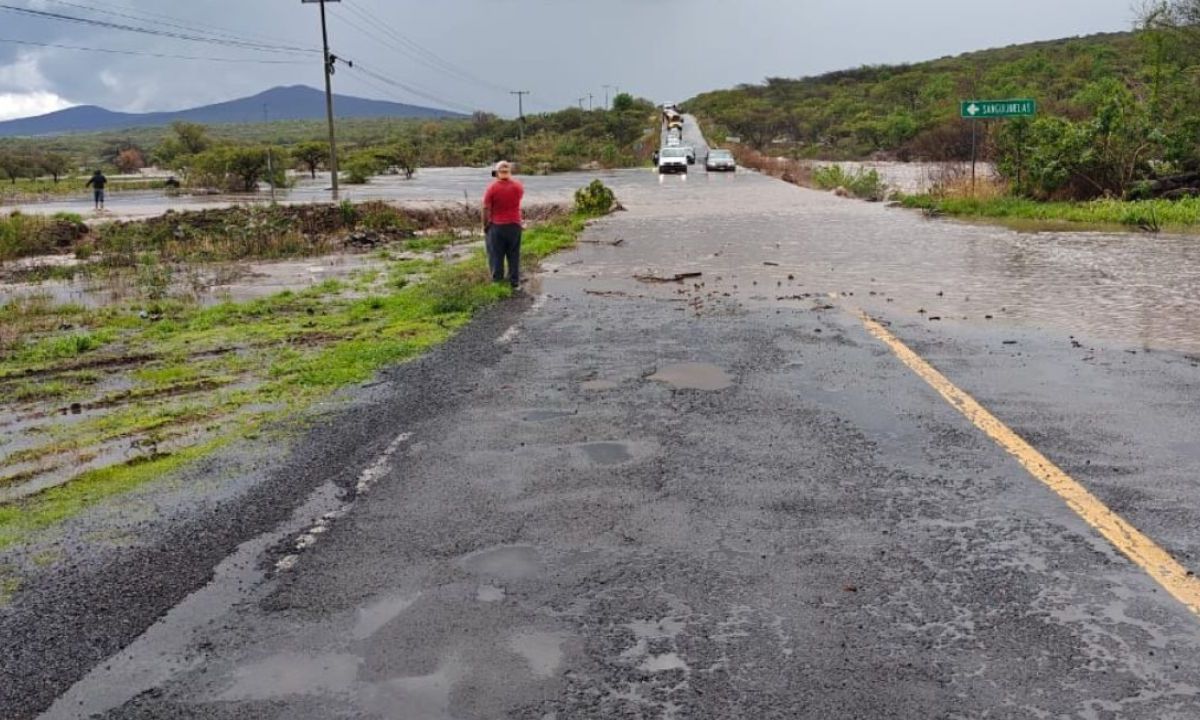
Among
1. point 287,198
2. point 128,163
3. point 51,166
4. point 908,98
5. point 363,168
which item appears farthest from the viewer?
point 908,98

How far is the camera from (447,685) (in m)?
3.67

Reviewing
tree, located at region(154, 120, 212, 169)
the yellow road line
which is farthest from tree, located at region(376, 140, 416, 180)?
the yellow road line

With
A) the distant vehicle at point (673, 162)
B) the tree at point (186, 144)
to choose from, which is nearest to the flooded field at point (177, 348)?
the distant vehicle at point (673, 162)

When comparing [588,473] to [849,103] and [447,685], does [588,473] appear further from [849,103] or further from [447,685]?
[849,103]

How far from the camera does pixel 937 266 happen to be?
16.5 metres

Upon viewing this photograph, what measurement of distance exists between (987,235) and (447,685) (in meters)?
19.9

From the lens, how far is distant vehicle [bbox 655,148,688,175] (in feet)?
199

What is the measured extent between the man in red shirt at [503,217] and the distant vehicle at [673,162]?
4643 centimetres

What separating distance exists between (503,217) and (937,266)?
22.5 ft

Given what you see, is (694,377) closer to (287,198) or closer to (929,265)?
(929,265)

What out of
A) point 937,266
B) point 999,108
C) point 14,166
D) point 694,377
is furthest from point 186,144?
point 694,377

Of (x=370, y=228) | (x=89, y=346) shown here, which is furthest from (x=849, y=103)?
(x=89, y=346)

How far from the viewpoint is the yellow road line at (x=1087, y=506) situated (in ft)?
14.3

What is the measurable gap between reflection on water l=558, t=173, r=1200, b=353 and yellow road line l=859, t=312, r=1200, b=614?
3.35 m
